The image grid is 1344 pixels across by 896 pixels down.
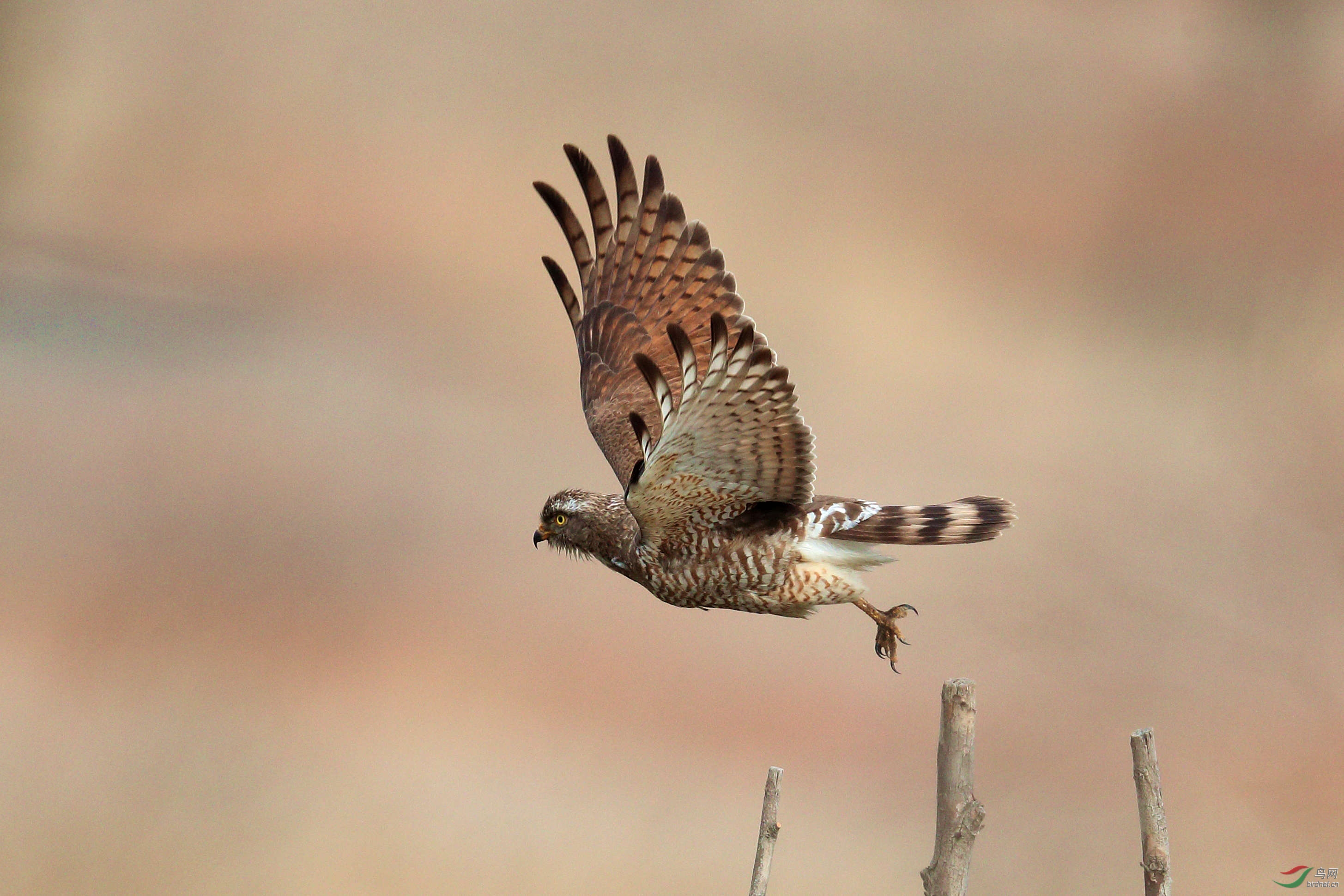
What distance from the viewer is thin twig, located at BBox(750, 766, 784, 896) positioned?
2.22 meters

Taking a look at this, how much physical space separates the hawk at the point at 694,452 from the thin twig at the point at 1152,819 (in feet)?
1.66

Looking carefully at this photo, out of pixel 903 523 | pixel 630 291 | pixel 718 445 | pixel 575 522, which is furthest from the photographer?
pixel 630 291

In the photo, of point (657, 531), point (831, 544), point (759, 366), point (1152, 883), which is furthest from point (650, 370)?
point (1152, 883)

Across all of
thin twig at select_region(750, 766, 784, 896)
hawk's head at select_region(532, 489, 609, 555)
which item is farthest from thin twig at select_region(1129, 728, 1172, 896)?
hawk's head at select_region(532, 489, 609, 555)

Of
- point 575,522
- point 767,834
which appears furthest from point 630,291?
point 767,834

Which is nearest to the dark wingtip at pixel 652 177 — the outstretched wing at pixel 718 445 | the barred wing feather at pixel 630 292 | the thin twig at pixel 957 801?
the barred wing feather at pixel 630 292

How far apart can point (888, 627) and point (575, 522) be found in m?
0.75

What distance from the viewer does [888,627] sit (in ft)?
8.43

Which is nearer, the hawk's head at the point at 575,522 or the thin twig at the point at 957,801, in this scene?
the thin twig at the point at 957,801

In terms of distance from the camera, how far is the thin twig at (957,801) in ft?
7.21

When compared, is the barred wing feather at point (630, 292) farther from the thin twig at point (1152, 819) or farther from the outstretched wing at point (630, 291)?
the thin twig at point (1152, 819)

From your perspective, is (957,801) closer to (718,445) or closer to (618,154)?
(718,445)

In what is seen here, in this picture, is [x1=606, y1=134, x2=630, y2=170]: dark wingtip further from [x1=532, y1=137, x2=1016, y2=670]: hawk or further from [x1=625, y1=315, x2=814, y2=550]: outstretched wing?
[x1=625, y1=315, x2=814, y2=550]: outstretched wing

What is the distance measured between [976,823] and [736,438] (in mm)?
872
